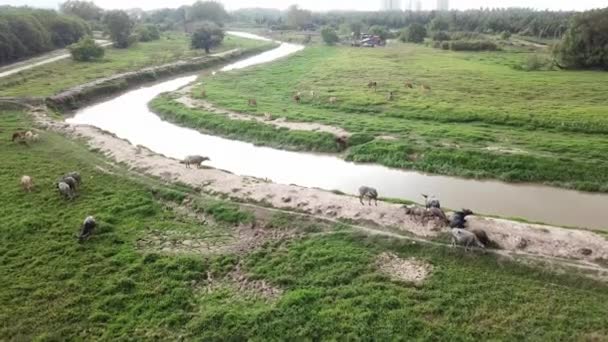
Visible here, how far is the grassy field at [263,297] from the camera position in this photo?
12.5m

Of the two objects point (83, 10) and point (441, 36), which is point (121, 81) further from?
point (83, 10)

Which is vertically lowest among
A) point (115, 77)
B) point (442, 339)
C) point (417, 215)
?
point (442, 339)

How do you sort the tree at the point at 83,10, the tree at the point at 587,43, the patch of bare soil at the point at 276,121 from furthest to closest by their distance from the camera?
the tree at the point at 83,10 → the tree at the point at 587,43 → the patch of bare soil at the point at 276,121

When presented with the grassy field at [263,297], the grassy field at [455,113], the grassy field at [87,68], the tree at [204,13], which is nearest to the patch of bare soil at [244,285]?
the grassy field at [263,297]

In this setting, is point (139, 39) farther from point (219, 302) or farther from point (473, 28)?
point (219, 302)

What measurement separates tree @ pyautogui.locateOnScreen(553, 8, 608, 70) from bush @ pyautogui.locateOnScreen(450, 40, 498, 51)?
20439 millimetres

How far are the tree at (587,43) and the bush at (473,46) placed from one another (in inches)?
805

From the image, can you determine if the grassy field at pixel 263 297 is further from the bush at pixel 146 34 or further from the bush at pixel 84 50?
the bush at pixel 146 34

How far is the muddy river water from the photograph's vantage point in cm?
2031

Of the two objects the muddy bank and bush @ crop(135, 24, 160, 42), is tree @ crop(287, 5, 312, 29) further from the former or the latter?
the muddy bank

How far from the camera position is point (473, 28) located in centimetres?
11056

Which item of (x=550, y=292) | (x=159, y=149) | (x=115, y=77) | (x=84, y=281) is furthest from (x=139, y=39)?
(x=550, y=292)

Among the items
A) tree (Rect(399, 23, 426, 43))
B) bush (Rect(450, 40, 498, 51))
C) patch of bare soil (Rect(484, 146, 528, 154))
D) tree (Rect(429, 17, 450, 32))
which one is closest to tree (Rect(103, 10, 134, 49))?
tree (Rect(399, 23, 426, 43))

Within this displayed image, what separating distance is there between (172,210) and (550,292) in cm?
1381
